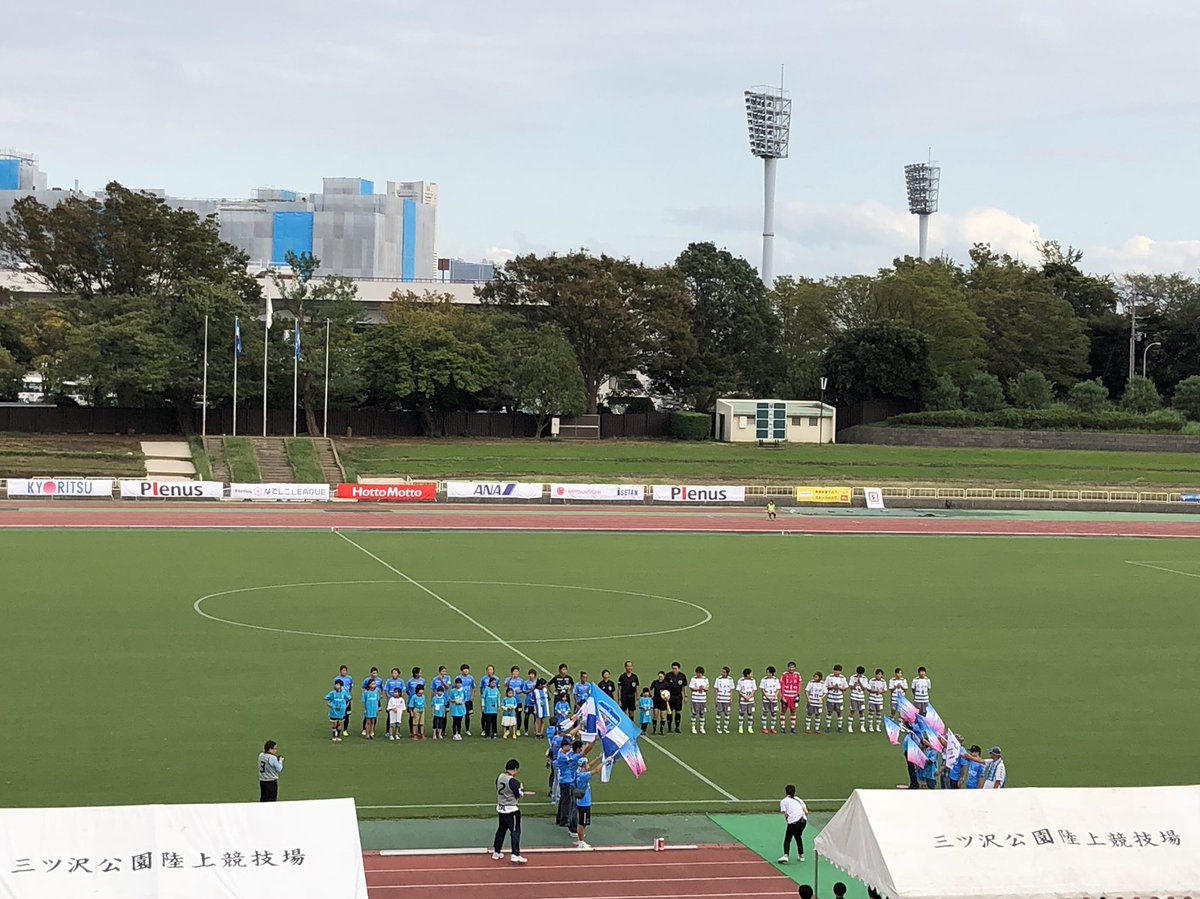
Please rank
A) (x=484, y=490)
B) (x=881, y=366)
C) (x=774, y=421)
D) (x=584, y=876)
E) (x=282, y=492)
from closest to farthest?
(x=584, y=876) → (x=282, y=492) → (x=484, y=490) → (x=774, y=421) → (x=881, y=366)

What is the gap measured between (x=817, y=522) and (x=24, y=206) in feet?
182

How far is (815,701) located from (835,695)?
1.26 ft

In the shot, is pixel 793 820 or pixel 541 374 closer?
pixel 793 820

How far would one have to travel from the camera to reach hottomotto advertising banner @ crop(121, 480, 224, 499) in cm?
6575

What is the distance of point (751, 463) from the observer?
8431cm

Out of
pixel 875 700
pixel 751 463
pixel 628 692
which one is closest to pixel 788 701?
pixel 875 700

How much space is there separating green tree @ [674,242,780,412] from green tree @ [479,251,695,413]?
5588 millimetres

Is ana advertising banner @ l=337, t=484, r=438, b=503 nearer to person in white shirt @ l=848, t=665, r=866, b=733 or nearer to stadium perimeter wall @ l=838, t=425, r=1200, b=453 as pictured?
stadium perimeter wall @ l=838, t=425, r=1200, b=453

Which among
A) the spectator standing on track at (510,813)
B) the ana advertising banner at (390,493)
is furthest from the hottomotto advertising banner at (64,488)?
the spectator standing on track at (510,813)

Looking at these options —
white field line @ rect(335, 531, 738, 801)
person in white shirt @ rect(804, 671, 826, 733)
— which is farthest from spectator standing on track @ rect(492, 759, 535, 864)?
person in white shirt @ rect(804, 671, 826, 733)

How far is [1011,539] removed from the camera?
58531mm

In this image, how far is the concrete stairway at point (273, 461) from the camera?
75.1 m

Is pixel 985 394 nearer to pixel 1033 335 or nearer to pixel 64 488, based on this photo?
pixel 1033 335

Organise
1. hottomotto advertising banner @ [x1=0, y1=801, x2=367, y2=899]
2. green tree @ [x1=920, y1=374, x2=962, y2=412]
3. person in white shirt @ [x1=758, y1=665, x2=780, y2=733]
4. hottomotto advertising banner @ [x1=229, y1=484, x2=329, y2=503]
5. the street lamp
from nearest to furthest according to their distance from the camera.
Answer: hottomotto advertising banner @ [x1=0, y1=801, x2=367, y2=899]
person in white shirt @ [x1=758, y1=665, x2=780, y2=733]
hottomotto advertising banner @ [x1=229, y1=484, x2=329, y2=503]
green tree @ [x1=920, y1=374, x2=962, y2=412]
the street lamp
